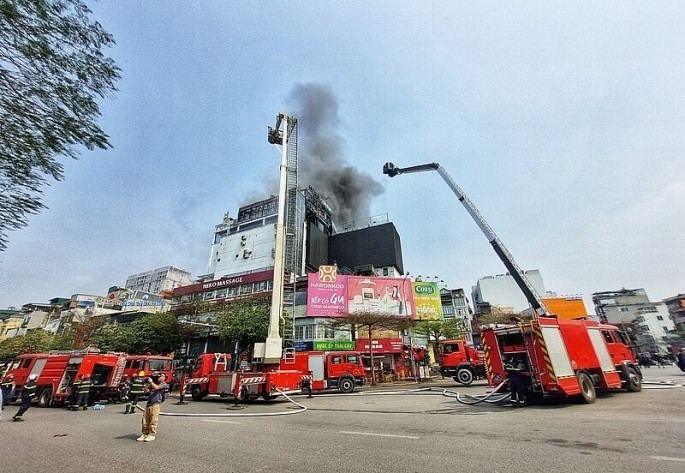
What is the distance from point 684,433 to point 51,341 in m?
60.8

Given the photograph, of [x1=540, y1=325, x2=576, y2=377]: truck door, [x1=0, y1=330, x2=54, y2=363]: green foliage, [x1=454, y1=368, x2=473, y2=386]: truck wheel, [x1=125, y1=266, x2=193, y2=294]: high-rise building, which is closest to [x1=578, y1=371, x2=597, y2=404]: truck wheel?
[x1=540, y1=325, x2=576, y2=377]: truck door

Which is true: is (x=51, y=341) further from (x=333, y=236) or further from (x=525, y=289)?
(x=525, y=289)

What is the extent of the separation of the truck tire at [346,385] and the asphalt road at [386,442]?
37.1 ft

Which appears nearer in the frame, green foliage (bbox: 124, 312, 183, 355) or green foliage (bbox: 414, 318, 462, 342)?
green foliage (bbox: 124, 312, 183, 355)

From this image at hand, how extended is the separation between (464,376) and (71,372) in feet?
71.9

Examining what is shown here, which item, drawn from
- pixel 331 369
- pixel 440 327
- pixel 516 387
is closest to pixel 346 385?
pixel 331 369

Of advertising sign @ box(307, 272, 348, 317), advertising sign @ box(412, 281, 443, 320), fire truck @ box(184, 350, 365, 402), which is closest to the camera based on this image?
fire truck @ box(184, 350, 365, 402)

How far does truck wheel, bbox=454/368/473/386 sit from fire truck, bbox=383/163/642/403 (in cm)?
830

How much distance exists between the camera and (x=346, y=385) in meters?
21.1

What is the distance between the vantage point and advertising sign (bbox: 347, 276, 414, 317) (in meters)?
38.0

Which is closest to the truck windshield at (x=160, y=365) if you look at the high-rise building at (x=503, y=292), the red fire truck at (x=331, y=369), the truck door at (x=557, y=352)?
the red fire truck at (x=331, y=369)

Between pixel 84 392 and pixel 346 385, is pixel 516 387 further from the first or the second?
pixel 84 392

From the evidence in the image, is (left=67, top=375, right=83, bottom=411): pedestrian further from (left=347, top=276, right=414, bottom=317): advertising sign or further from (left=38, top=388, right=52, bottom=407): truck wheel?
(left=347, top=276, right=414, bottom=317): advertising sign

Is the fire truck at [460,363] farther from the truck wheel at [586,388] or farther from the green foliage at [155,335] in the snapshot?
the green foliage at [155,335]
